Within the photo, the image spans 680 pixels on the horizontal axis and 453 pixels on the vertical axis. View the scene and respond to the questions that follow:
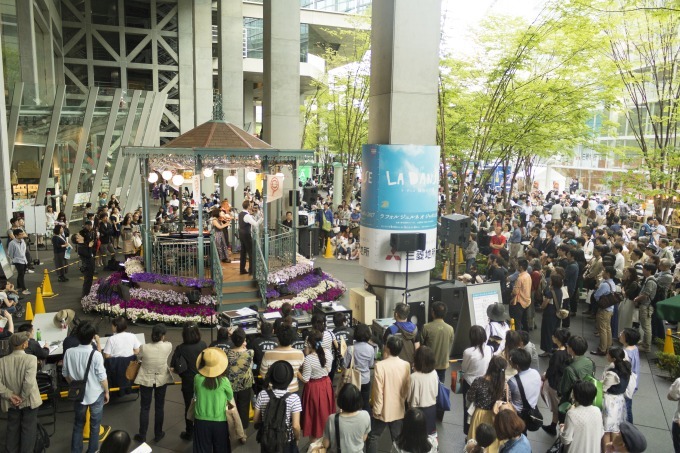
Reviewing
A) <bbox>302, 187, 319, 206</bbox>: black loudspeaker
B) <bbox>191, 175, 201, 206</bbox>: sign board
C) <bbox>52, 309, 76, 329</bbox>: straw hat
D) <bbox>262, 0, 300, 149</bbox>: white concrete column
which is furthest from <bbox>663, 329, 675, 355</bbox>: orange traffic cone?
<bbox>302, 187, 319, 206</bbox>: black loudspeaker

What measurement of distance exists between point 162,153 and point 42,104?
9.63 metres

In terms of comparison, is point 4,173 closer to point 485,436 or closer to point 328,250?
point 328,250

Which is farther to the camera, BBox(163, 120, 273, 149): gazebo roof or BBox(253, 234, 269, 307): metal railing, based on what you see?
BBox(163, 120, 273, 149): gazebo roof

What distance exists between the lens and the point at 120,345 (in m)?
7.14

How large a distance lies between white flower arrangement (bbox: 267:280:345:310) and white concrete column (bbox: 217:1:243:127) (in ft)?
53.4

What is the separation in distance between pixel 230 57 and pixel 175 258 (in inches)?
705

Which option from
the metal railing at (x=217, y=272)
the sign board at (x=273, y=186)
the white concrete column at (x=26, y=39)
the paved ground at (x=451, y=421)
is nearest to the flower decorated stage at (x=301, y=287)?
the metal railing at (x=217, y=272)

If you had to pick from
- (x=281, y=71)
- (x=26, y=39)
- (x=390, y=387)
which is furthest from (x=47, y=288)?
(x=26, y=39)

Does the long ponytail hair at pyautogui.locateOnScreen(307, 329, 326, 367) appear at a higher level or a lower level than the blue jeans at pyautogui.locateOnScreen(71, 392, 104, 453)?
higher

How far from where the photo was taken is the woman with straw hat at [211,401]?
5445mm

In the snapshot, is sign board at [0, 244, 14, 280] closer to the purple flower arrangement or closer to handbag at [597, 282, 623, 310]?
the purple flower arrangement

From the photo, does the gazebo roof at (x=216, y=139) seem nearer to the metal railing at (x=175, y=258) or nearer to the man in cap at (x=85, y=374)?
the metal railing at (x=175, y=258)

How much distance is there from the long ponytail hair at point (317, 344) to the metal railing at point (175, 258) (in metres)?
7.40

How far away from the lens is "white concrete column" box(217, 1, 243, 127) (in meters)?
28.0
